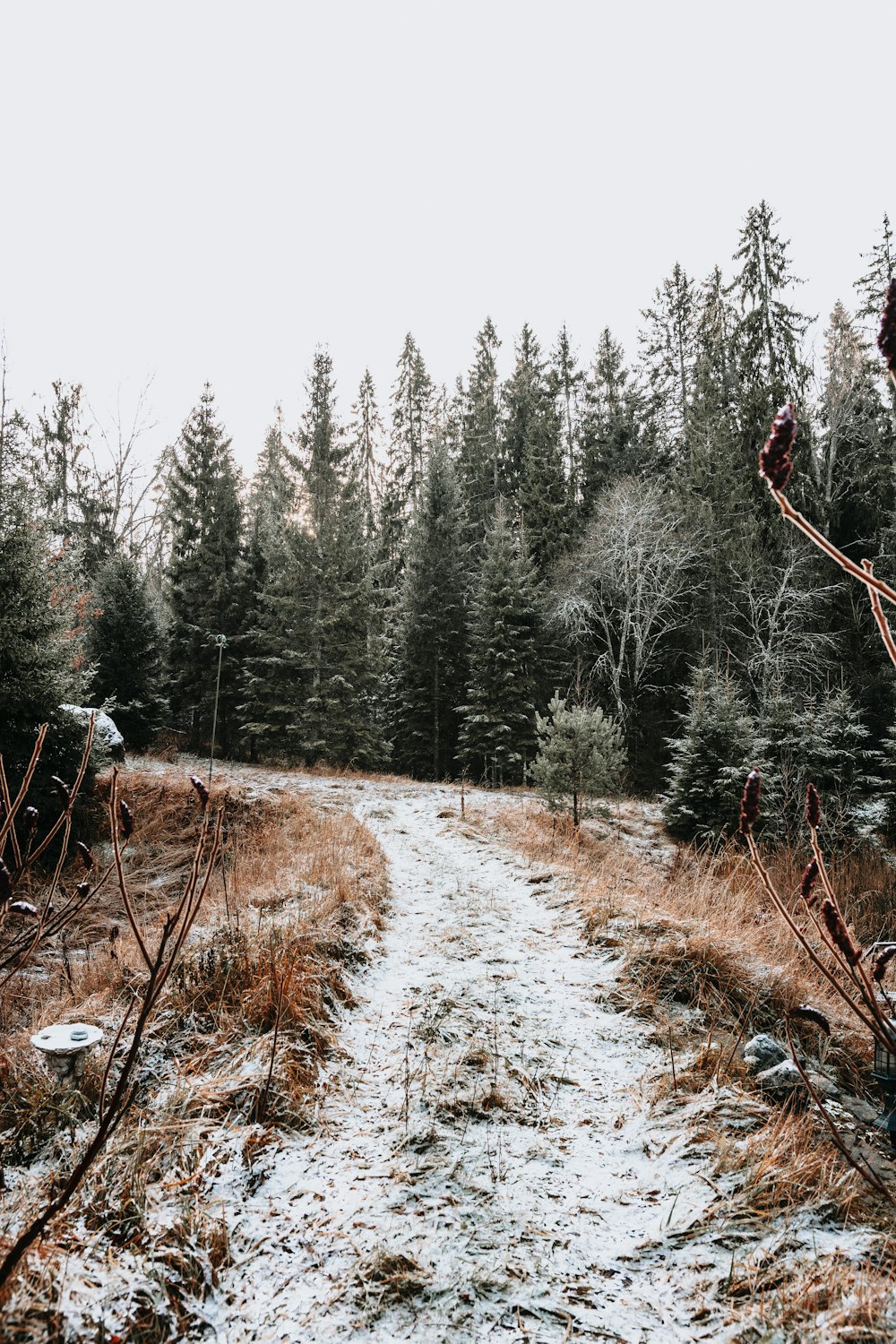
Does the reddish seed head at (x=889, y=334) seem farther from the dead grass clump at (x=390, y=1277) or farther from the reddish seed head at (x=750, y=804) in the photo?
the dead grass clump at (x=390, y=1277)

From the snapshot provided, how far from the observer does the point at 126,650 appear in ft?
55.5

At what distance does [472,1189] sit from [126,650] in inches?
673

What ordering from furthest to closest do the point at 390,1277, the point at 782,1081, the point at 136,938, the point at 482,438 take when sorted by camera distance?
the point at 482,438, the point at 782,1081, the point at 390,1277, the point at 136,938

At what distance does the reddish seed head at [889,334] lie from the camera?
85 cm

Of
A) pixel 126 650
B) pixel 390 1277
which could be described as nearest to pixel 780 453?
pixel 390 1277

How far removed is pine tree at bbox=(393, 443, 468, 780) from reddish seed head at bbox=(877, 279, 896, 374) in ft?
66.3

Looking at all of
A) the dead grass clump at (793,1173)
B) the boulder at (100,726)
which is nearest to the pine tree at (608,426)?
the boulder at (100,726)

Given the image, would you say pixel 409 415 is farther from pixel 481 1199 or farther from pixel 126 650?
pixel 481 1199

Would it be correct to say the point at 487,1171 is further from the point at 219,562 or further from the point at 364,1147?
the point at 219,562

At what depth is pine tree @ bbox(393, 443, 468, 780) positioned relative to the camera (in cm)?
2153

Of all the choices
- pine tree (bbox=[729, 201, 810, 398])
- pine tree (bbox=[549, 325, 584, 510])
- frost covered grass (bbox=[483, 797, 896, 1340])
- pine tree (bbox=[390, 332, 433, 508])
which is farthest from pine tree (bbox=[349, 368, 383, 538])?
frost covered grass (bbox=[483, 797, 896, 1340])

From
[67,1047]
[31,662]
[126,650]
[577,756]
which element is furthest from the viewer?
[126,650]

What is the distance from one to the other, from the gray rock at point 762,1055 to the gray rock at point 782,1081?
0.37 ft

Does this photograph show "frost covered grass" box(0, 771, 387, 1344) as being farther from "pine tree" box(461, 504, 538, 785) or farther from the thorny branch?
"pine tree" box(461, 504, 538, 785)
